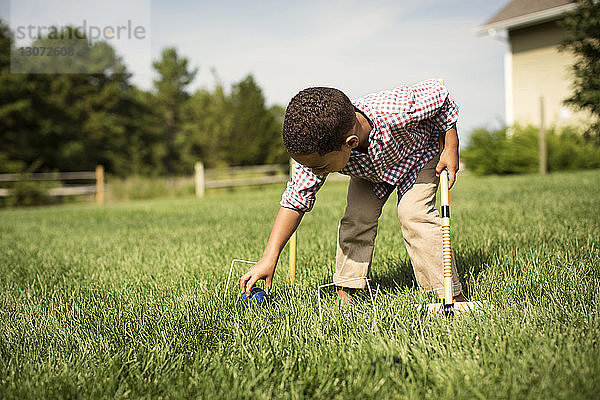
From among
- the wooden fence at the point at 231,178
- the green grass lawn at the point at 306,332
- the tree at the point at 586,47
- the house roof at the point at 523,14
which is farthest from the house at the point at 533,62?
the green grass lawn at the point at 306,332

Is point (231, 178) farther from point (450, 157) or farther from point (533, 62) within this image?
point (450, 157)

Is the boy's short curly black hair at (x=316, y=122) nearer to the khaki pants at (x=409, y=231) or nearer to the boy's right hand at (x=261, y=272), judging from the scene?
the boy's right hand at (x=261, y=272)

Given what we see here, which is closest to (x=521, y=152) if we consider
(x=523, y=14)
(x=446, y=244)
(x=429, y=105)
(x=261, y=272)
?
(x=523, y=14)

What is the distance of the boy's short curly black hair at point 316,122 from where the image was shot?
219 cm

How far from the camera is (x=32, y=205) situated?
20.4 meters

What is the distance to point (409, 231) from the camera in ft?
8.89

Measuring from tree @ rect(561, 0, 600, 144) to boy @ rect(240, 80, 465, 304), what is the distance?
18.4ft

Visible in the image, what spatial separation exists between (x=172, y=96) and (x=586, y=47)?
39.6m

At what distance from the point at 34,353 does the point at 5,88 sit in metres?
35.3

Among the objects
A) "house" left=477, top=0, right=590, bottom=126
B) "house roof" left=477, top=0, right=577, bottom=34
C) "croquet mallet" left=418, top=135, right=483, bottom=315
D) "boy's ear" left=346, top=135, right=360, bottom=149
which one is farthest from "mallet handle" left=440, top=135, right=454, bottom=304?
"house" left=477, top=0, right=590, bottom=126

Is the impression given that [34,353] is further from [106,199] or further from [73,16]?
[106,199]

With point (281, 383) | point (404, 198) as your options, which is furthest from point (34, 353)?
point (404, 198)

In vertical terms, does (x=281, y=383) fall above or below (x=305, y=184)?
below

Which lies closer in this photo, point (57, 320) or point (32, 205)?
point (57, 320)
